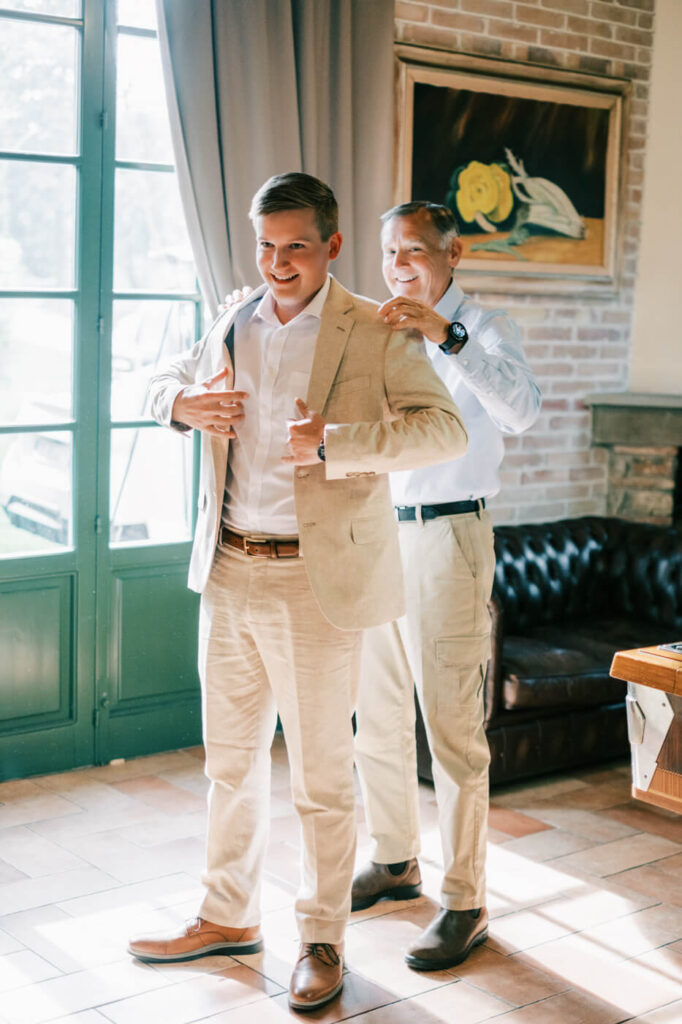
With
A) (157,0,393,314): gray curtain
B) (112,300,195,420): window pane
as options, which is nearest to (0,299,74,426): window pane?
(112,300,195,420): window pane

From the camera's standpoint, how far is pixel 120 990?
290 cm

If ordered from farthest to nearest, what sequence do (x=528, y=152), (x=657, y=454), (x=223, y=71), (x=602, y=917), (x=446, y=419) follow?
(x=657, y=454) → (x=528, y=152) → (x=223, y=71) → (x=602, y=917) → (x=446, y=419)

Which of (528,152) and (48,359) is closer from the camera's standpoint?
(48,359)

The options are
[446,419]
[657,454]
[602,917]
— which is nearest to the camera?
[446,419]

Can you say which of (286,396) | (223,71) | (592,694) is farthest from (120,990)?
(223,71)

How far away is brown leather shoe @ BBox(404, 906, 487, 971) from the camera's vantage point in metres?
3.07

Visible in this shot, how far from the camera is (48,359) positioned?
4367mm

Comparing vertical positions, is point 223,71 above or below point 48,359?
above

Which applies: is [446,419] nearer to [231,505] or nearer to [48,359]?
[231,505]

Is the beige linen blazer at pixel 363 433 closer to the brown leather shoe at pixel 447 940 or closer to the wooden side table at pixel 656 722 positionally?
the wooden side table at pixel 656 722

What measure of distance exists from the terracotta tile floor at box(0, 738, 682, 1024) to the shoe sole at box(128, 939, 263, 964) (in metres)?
0.02

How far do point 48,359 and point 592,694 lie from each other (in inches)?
89.4

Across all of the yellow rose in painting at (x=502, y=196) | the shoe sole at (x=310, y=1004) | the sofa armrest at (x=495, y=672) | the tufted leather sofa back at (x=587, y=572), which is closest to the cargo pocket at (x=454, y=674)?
the shoe sole at (x=310, y=1004)

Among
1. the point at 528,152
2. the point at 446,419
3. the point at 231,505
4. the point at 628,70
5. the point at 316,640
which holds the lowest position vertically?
the point at 316,640
